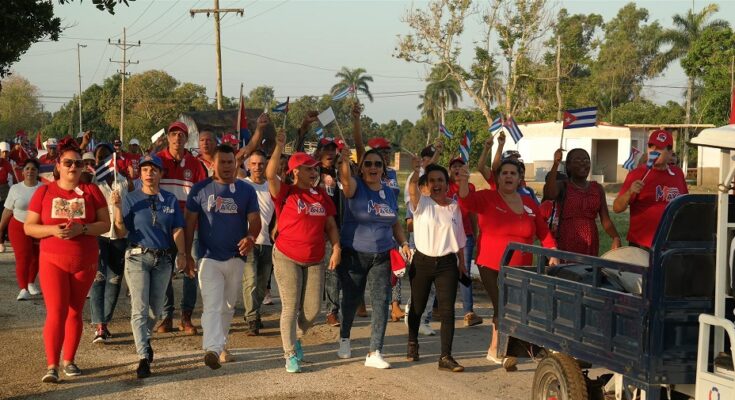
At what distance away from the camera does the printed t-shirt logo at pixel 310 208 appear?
8.55 m

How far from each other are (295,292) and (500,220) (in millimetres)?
1955

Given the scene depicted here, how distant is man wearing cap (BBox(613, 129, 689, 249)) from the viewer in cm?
928

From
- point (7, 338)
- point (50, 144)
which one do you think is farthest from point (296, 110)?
point (7, 338)

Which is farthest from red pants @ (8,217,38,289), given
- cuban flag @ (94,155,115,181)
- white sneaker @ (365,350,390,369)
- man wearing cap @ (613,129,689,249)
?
man wearing cap @ (613,129,689,249)

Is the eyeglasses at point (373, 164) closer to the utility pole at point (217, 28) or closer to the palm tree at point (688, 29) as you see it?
the utility pole at point (217, 28)

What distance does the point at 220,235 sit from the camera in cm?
846

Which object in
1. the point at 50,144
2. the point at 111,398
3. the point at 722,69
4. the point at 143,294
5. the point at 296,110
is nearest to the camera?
the point at 111,398

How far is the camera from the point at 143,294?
8.39 m

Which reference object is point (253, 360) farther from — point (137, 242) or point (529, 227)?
point (529, 227)

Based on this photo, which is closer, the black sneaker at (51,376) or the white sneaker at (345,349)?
the black sneaker at (51,376)

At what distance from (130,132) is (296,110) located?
20131 millimetres

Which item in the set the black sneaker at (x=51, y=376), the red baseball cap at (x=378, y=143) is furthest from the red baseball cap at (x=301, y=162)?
the black sneaker at (x=51, y=376)

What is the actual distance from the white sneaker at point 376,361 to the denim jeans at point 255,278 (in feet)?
6.12

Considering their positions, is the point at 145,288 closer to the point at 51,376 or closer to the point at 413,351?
the point at 51,376
